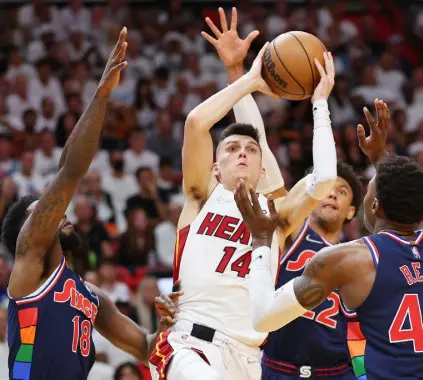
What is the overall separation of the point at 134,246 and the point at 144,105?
3.78m

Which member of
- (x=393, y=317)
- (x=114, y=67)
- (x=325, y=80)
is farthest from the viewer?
(x=325, y=80)

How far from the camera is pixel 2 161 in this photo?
12023 mm

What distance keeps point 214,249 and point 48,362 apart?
1.18 m

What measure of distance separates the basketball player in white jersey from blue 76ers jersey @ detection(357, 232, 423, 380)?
103cm

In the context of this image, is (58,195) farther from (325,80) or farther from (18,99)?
(18,99)

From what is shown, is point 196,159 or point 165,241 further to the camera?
point 165,241

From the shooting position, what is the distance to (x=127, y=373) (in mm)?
8180

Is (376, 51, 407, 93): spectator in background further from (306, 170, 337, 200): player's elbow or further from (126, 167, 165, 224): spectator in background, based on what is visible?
(306, 170, 337, 200): player's elbow

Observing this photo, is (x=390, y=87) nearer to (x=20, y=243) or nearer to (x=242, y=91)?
(x=242, y=91)

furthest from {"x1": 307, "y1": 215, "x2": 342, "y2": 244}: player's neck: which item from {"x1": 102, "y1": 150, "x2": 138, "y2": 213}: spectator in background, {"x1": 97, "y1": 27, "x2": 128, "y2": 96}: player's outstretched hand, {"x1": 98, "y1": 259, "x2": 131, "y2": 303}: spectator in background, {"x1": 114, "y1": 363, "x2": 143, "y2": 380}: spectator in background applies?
{"x1": 102, "y1": 150, "x2": 138, "y2": 213}: spectator in background

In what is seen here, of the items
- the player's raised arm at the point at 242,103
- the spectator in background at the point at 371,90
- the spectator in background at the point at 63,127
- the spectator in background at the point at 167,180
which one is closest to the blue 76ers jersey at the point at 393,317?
the player's raised arm at the point at 242,103

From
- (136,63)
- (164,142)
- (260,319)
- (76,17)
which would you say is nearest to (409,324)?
(260,319)

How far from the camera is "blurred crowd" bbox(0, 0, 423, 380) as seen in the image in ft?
35.8

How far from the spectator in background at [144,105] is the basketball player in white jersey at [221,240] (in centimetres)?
832
